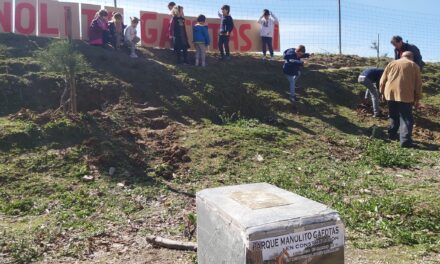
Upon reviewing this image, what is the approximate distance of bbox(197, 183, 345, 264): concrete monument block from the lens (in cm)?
253

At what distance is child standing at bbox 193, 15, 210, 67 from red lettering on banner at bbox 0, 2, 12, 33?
4428 millimetres

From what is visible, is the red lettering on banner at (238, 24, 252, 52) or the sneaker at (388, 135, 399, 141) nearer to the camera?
the sneaker at (388, 135, 399, 141)

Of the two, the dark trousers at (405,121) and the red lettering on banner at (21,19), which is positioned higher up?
the red lettering on banner at (21,19)

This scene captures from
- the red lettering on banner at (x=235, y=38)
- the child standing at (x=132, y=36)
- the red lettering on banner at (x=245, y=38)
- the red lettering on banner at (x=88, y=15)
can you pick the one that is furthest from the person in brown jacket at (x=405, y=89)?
the red lettering on banner at (x=88, y=15)

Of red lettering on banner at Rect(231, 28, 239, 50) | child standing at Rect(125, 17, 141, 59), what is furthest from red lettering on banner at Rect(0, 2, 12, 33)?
red lettering on banner at Rect(231, 28, 239, 50)

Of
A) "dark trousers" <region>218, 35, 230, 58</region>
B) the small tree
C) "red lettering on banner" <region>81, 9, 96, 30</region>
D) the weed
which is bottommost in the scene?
the weed

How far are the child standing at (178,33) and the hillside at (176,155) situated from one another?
1.49ft

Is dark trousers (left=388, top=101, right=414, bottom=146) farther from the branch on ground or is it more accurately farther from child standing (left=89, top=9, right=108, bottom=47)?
child standing (left=89, top=9, right=108, bottom=47)

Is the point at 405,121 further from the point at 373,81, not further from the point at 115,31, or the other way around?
the point at 115,31

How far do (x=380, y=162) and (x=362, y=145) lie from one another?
3.54 feet

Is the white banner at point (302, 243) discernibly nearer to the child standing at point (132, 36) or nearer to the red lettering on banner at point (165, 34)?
the child standing at point (132, 36)

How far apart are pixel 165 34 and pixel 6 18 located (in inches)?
152

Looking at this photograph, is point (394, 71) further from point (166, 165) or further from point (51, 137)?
point (51, 137)

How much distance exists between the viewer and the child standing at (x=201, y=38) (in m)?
11.4
